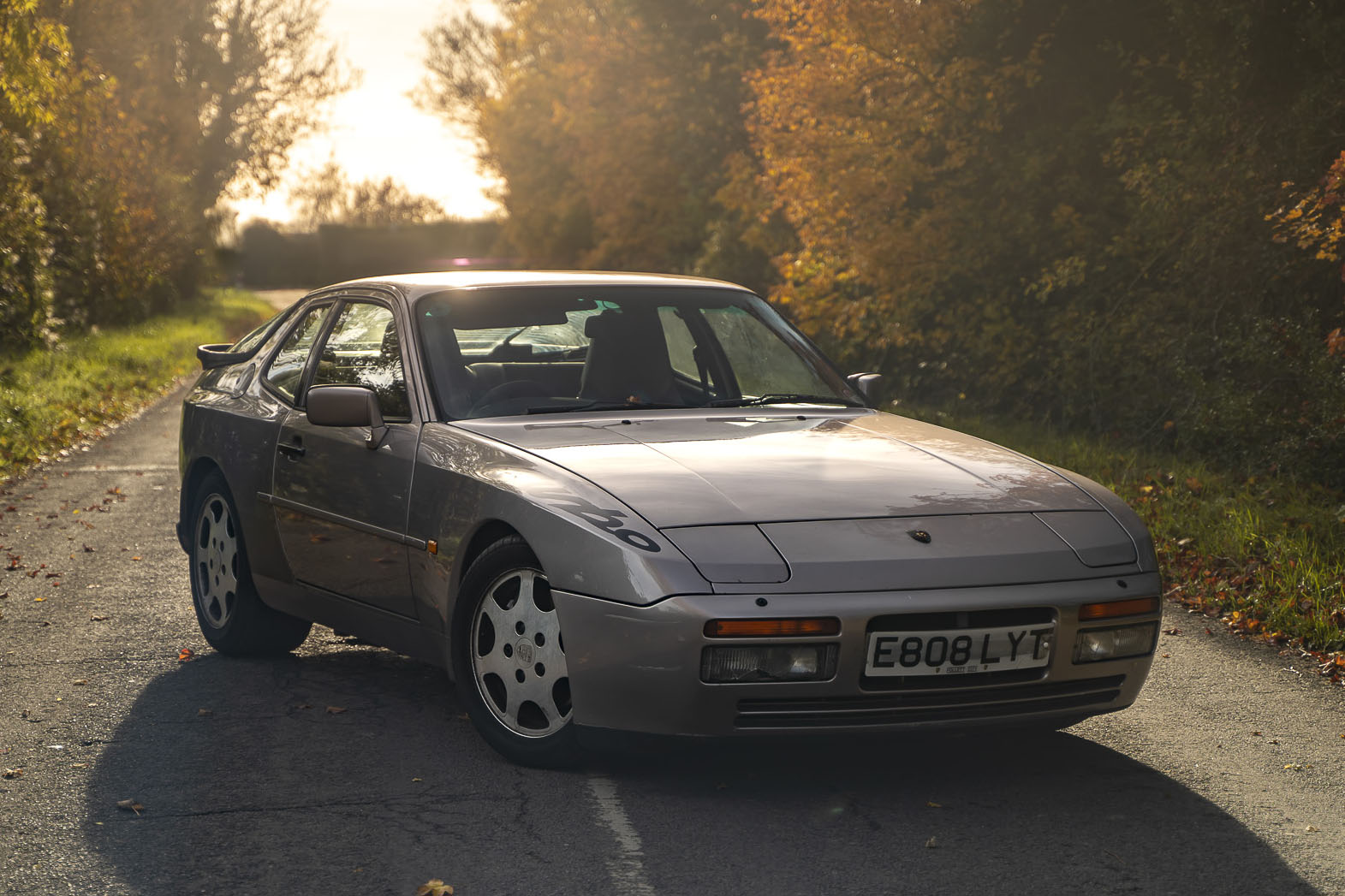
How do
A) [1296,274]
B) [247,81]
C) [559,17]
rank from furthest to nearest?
1. [247,81]
2. [559,17]
3. [1296,274]

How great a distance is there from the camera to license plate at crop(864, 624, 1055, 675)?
430cm

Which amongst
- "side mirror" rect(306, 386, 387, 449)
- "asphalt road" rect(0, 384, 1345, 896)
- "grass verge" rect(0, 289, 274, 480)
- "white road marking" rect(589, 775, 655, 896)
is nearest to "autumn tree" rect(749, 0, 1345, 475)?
"grass verge" rect(0, 289, 274, 480)

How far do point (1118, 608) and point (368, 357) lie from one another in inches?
115

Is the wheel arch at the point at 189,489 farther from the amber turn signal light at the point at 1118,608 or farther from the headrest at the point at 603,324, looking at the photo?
the amber turn signal light at the point at 1118,608

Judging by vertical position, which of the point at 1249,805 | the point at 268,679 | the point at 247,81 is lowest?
the point at 268,679

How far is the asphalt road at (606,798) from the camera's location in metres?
4.02

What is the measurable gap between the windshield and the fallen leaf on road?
197 centimetres

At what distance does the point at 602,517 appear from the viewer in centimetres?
450

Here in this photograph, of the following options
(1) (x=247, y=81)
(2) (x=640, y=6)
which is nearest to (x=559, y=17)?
(2) (x=640, y=6)

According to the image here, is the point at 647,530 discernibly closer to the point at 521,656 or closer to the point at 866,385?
the point at 521,656

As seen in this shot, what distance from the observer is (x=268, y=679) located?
247 inches

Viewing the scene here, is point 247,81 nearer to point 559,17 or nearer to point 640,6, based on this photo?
point 559,17

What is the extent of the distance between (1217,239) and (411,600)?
11244 millimetres

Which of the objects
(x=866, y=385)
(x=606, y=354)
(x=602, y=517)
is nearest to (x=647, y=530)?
(x=602, y=517)
